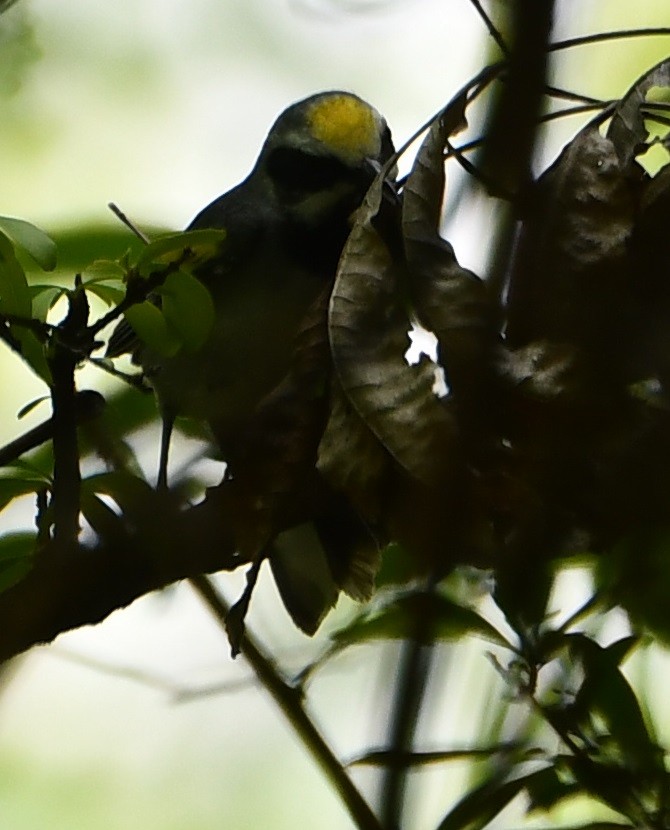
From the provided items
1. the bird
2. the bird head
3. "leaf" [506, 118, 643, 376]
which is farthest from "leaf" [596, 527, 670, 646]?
the bird head

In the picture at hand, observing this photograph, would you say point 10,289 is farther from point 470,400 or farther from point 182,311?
point 470,400

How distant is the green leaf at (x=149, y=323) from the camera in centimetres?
88

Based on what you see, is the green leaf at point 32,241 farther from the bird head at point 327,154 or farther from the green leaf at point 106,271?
the bird head at point 327,154

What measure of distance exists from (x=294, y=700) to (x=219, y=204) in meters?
0.93

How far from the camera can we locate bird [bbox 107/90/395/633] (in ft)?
4.92

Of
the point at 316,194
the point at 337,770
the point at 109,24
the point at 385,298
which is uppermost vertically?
the point at 109,24

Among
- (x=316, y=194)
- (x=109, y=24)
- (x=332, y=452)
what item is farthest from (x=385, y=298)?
(x=109, y=24)

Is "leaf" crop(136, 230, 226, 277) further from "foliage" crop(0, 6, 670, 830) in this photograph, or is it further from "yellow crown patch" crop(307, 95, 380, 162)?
"yellow crown patch" crop(307, 95, 380, 162)

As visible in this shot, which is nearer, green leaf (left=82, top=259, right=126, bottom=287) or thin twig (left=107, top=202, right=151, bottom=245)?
green leaf (left=82, top=259, right=126, bottom=287)

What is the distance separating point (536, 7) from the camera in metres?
0.48

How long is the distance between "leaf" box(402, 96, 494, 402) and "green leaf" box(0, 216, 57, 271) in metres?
0.24

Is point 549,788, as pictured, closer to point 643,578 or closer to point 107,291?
point 643,578

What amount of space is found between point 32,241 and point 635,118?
17.7 inches

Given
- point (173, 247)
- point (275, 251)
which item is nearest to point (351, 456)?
point (173, 247)
